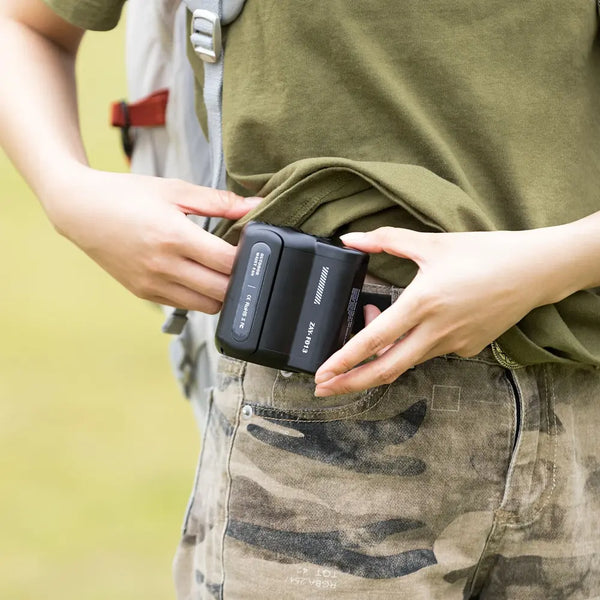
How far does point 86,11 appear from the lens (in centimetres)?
136

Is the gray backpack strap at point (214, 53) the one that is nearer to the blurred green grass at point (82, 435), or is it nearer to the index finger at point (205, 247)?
the index finger at point (205, 247)

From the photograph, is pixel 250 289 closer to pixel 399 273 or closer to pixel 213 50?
pixel 399 273

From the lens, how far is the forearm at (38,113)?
1322mm

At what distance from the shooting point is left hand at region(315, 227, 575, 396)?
1.11 m

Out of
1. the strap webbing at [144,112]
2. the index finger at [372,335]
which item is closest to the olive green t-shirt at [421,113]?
the index finger at [372,335]

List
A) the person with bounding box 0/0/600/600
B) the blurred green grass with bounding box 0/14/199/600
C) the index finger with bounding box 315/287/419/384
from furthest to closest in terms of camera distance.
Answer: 1. the blurred green grass with bounding box 0/14/199/600
2. the person with bounding box 0/0/600/600
3. the index finger with bounding box 315/287/419/384

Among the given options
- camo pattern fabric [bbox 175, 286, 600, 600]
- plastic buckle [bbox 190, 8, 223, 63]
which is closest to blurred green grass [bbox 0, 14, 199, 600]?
camo pattern fabric [bbox 175, 286, 600, 600]

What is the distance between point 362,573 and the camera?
123 cm

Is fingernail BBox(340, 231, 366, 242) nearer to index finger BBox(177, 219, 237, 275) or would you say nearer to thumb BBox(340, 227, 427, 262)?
thumb BBox(340, 227, 427, 262)

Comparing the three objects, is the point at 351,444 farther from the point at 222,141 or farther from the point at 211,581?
the point at 222,141

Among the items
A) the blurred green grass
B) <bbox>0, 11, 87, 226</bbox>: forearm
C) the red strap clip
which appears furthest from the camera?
the blurred green grass

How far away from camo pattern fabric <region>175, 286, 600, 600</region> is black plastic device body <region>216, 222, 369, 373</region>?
0.07m

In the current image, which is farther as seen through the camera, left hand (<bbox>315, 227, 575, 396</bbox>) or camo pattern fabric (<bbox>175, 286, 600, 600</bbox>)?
camo pattern fabric (<bbox>175, 286, 600, 600</bbox>)

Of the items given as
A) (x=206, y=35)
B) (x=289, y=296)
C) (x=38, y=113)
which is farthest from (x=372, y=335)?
(x=38, y=113)
